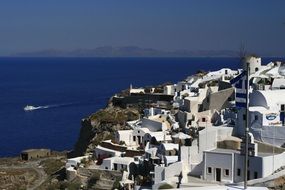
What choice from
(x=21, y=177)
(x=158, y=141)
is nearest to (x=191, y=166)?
(x=158, y=141)

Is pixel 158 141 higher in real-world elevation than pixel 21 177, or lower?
higher

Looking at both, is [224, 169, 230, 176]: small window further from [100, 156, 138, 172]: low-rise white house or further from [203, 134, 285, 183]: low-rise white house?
[100, 156, 138, 172]: low-rise white house

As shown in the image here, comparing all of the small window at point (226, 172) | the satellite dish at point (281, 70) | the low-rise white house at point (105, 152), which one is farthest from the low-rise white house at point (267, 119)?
the satellite dish at point (281, 70)

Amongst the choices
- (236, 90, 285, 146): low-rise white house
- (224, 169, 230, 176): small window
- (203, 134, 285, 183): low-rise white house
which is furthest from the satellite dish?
(224, 169, 230, 176): small window

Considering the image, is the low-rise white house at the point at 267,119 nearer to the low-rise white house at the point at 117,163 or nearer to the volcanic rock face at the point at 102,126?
the low-rise white house at the point at 117,163

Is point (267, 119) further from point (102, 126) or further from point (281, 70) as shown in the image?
point (102, 126)

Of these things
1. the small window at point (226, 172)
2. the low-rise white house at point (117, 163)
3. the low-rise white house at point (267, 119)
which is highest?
the low-rise white house at point (267, 119)

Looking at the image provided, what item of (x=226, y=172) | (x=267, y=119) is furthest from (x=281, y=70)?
(x=226, y=172)

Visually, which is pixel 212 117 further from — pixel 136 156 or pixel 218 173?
pixel 218 173

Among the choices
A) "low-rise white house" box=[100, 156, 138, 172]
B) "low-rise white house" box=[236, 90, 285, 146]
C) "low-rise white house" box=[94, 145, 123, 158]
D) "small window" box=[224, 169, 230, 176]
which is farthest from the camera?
"low-rise white house" box=[94, 145, 123, 158]

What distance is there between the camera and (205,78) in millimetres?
54062

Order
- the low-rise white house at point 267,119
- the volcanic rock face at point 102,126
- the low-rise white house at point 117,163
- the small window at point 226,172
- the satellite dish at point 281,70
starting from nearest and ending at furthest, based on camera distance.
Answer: the small window at point 226,172
the low-rise white house at point 267,119
the low-rise white house at point 117,163
the satellite dish at point 281,70
the volcanic rock face at point 102,126

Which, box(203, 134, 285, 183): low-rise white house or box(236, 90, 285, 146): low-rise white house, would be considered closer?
box(203, 134, 285, 183): low-rise white house

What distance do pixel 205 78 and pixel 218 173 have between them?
29037 millimetres
